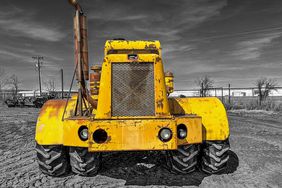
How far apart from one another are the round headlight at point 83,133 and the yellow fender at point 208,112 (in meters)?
1.81

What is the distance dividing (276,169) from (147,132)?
9.98 feet

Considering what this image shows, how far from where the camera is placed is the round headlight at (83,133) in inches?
159

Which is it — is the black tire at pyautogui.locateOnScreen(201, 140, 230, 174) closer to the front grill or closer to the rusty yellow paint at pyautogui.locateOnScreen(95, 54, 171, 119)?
the rusty yellow paint at pyautogui.locateOnScreen(95, 54, 171, 119)

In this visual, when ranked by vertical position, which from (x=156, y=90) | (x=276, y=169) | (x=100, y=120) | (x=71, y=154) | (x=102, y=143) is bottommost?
(x=276, y=169)

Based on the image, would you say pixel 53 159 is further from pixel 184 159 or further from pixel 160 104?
pixel 184 159

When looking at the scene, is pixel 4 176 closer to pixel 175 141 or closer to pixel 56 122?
pixel 56 122

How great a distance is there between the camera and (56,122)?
14.9 feet

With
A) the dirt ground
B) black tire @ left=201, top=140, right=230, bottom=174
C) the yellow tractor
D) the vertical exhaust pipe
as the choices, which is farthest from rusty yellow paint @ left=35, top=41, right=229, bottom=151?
the dirt ground

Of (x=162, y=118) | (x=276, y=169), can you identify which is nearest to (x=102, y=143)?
(x=162, y=118)

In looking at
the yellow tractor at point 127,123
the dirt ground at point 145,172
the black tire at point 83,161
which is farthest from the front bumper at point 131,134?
the dirt ground at point 145,172

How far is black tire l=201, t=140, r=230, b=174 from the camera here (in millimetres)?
4699

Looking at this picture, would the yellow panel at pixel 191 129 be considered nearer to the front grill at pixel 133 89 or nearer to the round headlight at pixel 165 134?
the round headlight at pixel 165 134

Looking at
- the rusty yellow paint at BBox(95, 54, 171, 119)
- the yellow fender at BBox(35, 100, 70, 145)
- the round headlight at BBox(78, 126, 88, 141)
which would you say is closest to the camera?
the round headlight at BBox(78, 126, 88, 141)

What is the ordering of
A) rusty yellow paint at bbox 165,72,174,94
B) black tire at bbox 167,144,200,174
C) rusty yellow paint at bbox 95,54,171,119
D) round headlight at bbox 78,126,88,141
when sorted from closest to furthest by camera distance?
round headlight at bbox 78,126,88,141
rusty yellow paint at bbox 95,54,171,119
black tire at bbox 167,144,200,174
rusty yellow paint at bbox 165,72,174,94
